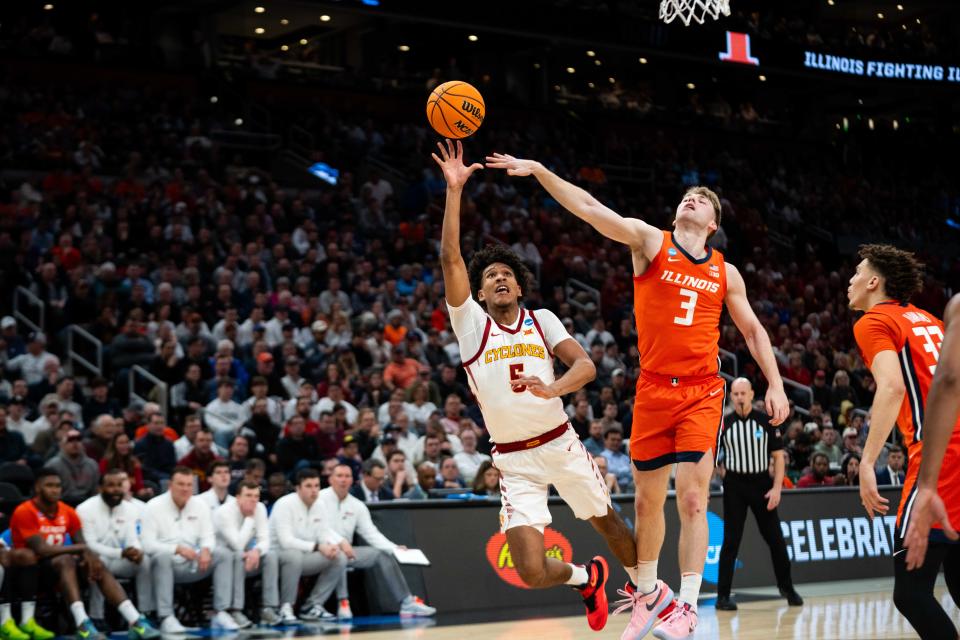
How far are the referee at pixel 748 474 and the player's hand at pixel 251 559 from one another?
4477 millimetres

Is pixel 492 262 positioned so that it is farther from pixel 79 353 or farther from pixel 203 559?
pixel 79 353

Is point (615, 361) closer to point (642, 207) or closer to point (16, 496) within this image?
point (642, 207)

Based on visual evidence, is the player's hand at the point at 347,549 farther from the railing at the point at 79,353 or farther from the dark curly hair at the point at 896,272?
the dark curly hair at the point at 896,272

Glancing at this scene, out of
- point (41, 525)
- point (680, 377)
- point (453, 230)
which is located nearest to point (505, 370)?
point (453, 230)

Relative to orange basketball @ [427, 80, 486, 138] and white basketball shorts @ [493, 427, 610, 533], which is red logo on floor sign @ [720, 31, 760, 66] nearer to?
orange basketball @ [427, 80, 486, 138]

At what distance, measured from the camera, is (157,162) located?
Result: 68.0ft

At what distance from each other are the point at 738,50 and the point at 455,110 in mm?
21046

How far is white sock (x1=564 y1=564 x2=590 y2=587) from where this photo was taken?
7685mm

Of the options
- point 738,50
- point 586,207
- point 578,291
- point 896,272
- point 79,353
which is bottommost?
point 79,353

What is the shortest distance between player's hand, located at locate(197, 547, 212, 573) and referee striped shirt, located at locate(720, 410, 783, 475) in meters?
5.05

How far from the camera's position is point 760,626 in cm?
1011

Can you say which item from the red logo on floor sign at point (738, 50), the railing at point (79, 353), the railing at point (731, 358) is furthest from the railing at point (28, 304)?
the red logo on floor sign at point (738, 50)

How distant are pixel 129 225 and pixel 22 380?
4680mm

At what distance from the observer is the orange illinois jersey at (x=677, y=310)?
284 inches
